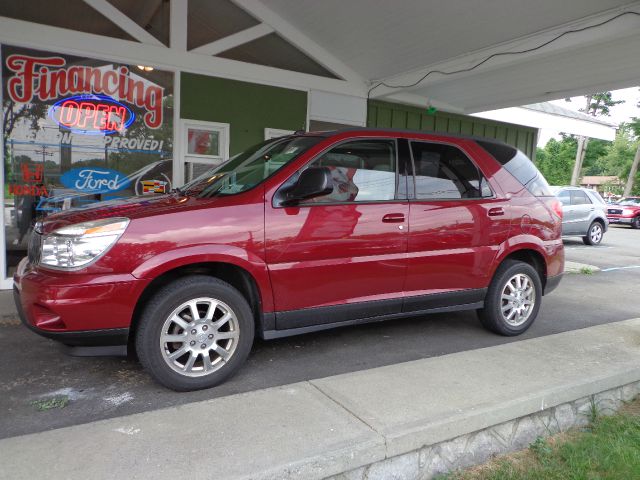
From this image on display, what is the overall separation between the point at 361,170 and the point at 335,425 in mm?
2003

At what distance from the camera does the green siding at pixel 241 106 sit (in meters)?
7.29

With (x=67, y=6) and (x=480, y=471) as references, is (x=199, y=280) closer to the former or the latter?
(x=480, y=471)

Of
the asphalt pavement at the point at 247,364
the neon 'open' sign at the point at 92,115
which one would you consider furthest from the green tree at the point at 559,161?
the neon 'open' sign at the point at 92,115

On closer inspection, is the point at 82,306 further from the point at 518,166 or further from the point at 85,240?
the point at 518,166

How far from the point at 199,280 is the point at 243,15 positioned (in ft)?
18.6

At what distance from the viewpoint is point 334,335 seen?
4.61 m

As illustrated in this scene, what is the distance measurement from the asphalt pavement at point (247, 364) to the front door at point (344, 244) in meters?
0.44

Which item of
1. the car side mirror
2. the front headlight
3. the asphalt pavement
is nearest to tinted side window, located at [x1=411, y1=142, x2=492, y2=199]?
the car side mirror

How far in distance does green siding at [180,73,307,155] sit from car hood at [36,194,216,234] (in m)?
4.12

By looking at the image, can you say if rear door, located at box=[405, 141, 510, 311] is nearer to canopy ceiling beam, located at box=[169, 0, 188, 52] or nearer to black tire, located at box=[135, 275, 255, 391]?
black tire, located at box=[135, 275, 255, 391]

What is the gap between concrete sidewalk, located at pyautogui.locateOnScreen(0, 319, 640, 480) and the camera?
237 cm

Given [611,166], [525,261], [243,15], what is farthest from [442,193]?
[611,166]

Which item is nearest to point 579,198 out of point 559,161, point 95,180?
point 95,180

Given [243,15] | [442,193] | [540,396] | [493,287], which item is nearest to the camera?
[540,396]
